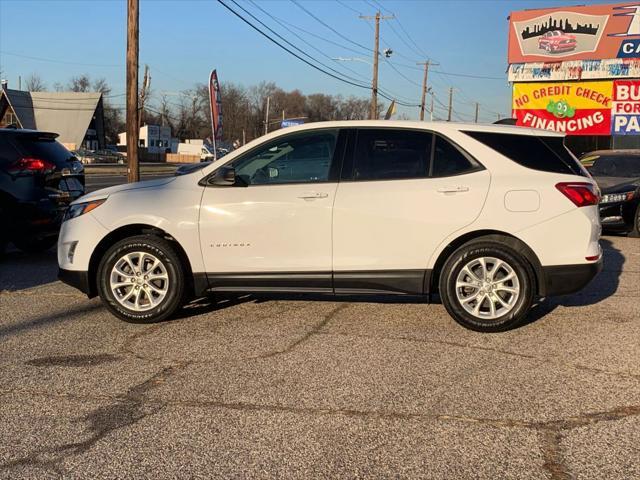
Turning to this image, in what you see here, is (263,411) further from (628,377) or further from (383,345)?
(628,377)

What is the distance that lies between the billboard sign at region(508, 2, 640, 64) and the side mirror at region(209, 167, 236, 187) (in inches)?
1045

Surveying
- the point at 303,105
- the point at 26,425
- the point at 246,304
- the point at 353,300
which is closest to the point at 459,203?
the point at 353,300

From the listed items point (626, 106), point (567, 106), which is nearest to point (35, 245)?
point (567, 106)

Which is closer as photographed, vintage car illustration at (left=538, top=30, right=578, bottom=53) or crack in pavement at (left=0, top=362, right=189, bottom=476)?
crack in pavement at (left=0, top=362, right=189, bottom=476)

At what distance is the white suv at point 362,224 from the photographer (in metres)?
5.37

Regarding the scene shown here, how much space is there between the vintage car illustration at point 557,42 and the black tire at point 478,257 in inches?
1030

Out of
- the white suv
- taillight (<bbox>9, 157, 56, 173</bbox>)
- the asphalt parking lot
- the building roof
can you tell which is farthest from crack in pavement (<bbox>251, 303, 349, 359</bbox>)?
the building roof

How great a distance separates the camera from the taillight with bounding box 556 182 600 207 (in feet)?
17.4

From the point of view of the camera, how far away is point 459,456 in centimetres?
323

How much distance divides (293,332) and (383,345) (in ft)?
2.70

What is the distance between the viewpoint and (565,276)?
5336 mm

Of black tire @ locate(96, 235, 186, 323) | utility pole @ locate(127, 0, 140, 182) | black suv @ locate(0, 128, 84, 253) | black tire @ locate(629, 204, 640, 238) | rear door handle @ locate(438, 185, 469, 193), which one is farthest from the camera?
utility pole @ locate(127, 0, 140, 182)

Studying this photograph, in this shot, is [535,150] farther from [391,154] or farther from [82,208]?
[82,208]

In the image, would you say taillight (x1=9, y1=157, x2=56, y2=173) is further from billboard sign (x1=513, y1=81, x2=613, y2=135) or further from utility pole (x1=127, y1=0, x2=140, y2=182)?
billboard sign (x1=513, y1=81, x2=613, y2=135)
